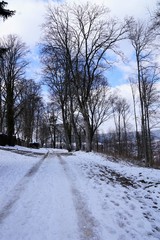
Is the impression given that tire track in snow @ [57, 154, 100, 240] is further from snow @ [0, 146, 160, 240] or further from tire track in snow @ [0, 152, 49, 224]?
tire track in snow @ [0, 152, 49, 224]

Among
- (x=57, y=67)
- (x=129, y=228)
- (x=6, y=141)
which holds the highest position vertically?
(x=57, y=67)

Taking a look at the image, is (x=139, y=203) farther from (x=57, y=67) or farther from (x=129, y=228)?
(x=57, y=67)

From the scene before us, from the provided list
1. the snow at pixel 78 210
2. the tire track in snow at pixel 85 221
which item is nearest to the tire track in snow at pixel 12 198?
the snow at pixel 78 210

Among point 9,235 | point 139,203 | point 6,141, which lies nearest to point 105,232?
point 9,235

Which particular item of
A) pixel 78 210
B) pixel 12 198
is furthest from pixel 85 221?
pixel 12 198

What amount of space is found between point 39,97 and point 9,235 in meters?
40.1

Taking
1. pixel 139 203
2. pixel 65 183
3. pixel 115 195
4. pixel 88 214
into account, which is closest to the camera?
pixel 88 214

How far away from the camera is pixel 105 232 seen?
4410 millimetres

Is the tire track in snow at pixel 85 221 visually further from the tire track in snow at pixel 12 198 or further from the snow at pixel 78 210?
the tire track in snow at pixel 12 198

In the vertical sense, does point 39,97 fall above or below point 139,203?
above

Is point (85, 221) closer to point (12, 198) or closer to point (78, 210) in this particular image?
point (78, 210)

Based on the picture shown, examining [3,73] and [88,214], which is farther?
[3,73]

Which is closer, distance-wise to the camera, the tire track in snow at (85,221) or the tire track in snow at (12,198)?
the tire track in snow at (85,221)

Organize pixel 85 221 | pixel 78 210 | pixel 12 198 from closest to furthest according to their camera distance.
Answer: pixel 85 221 → pixel 78 210 → pixel 12 198
